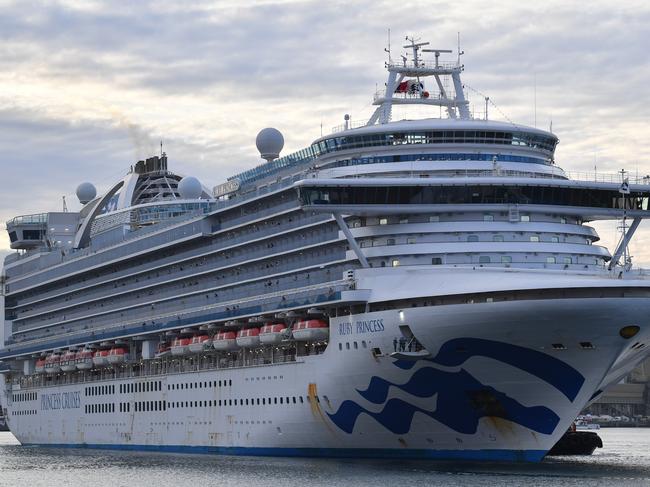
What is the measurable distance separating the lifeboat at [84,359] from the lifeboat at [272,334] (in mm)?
18738

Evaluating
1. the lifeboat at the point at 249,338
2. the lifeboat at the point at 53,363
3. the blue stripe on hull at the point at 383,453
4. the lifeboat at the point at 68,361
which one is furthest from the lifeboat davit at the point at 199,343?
the lifeboat at the point at 53,363

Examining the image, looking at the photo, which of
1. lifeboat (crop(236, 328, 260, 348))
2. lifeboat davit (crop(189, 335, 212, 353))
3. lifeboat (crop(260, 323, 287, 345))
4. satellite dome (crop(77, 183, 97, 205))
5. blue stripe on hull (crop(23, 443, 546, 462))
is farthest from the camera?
satellite dome (crop(77, 183, 97, 205))

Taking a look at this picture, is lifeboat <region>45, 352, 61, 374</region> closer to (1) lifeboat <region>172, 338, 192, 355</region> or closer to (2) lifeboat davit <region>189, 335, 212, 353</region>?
(1) lifeboat <region>172, 338, 192, 355</region>

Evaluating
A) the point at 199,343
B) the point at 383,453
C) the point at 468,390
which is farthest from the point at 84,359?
the point at 468,390

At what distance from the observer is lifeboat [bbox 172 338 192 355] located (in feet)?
186

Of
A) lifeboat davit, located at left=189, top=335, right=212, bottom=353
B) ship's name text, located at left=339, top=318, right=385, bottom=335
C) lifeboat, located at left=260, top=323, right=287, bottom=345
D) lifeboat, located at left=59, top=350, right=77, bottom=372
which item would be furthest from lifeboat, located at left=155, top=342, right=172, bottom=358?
ship's name text, located at left=339, top=318, right=385, bottom=335

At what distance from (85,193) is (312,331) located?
1695 inches

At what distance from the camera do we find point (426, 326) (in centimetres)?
4253

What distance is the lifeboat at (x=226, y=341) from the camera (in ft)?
174

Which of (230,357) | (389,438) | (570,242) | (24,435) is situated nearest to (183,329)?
(230,357)

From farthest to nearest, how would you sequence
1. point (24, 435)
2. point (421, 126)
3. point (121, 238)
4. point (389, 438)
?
1. point (24, 435)
2. point (121, 238)
3. point (421, 126)
4. point (389, 438)

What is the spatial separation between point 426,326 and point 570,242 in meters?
7.10

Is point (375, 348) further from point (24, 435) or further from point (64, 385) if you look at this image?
point (24, 435)

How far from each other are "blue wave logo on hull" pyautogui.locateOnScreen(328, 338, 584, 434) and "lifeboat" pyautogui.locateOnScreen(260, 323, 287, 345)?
5.44 m
